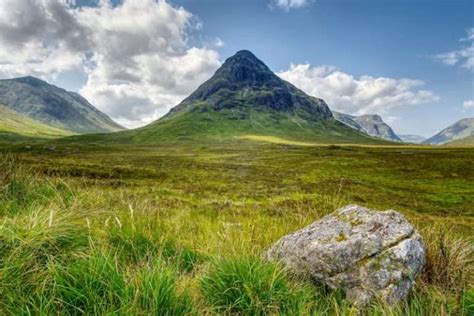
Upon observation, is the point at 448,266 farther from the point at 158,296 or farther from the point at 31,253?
the point at 31,253

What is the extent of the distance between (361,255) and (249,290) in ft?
7.12

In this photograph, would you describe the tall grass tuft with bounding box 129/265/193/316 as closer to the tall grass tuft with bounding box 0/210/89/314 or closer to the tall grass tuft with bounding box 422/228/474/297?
the tall grass tuft with bounding box 0/210/89/314

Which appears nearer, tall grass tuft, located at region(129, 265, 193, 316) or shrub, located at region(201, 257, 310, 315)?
tall grass tuft, located at region(129, 265, 193, 316)

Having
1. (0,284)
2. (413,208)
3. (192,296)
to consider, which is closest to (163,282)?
(192,296)

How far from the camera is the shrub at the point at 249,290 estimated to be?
148 inches

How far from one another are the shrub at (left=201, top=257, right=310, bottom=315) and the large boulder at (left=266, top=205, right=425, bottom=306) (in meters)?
0.79

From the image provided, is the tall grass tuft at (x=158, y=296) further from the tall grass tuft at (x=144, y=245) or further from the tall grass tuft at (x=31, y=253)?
the tall grass tuft at (x=144, y=245)

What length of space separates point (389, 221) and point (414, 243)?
56 cm

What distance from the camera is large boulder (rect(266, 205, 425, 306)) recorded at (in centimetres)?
452

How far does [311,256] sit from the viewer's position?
16.4ft

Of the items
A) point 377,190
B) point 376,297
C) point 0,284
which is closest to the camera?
point 0,284

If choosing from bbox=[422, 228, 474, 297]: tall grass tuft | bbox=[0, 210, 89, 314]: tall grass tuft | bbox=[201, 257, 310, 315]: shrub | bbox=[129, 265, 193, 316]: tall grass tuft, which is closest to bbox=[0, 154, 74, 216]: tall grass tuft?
bbox=[0, 210, 89, 314]: tall grass tuft

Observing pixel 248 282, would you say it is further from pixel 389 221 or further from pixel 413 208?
pixel 413 208

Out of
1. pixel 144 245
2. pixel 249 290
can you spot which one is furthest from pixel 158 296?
pixel 144 245
